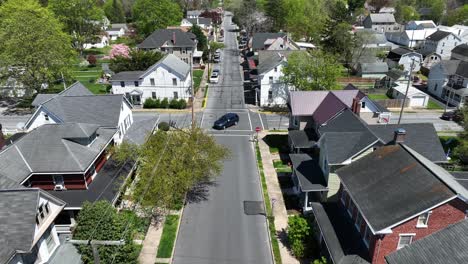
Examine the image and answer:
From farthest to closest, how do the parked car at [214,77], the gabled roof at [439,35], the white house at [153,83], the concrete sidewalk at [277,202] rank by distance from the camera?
the gabled roof at [439,35]
the parked car at [214,77]
the white house at [153,83]
the concrete sidewalk at [277,202]

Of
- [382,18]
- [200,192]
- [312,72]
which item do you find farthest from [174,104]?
[382,18]

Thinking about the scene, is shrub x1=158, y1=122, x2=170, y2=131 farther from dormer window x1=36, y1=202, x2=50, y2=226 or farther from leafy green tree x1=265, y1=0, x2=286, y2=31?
leafy green tree x1=265, y1=0, x2=286, y2=31

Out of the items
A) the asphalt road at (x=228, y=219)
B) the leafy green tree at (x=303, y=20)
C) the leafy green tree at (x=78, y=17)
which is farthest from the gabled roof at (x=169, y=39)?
the asphalt road at (x=228, y=219)

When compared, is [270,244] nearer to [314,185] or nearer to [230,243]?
[230,243]

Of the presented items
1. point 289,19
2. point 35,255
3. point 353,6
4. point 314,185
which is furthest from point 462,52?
point 35,255

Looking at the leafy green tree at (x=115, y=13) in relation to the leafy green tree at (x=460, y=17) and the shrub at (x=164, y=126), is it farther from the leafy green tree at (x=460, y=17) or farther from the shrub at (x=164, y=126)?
the leafy green tree at (x=460, y=17)

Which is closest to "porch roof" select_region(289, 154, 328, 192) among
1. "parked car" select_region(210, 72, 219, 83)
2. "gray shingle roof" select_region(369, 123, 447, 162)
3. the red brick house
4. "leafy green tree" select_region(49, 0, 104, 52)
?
the red brick house
